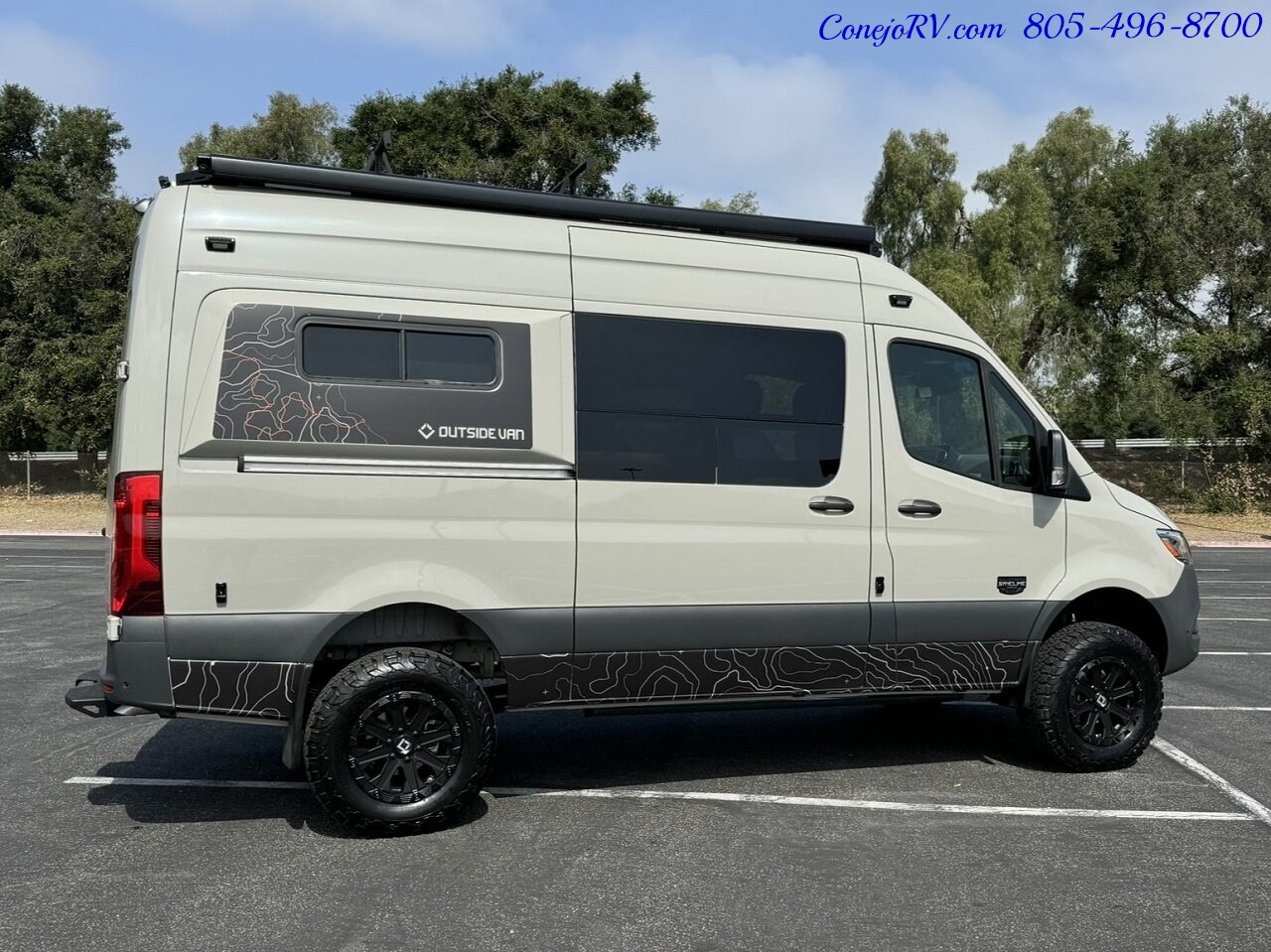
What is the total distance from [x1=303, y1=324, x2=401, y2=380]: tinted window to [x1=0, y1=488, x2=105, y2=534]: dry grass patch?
24.3 metres

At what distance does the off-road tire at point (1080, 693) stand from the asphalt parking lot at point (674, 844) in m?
0.14

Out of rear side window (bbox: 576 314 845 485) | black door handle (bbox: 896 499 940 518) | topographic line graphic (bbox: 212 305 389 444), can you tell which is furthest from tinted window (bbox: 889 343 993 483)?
topographic line graphic (bbox: 212 305 389 444)

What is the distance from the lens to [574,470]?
530cm

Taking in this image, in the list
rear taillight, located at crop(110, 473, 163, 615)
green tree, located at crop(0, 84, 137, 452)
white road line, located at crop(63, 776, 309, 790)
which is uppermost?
green tree, located at crop(0, 84, 137, 452)

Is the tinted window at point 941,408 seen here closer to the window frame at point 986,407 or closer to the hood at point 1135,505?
the window frame at point 986,407

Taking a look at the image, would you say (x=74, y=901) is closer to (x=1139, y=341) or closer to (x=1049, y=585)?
(x=1049, y=585)

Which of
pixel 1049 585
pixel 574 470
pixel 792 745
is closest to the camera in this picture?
pixel 574 470

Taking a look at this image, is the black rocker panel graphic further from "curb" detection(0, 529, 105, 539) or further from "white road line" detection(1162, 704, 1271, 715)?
"curb" detection(0, 529, 105, 539)

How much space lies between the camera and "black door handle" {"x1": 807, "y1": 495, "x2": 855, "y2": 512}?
5668 millimetres

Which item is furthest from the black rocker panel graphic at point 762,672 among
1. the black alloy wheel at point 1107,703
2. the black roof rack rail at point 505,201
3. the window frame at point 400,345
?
the black roof rack rail at point 505,201

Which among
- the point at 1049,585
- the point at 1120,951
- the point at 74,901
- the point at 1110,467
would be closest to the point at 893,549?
the point at 1049,585

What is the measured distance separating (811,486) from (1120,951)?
95.8 inches

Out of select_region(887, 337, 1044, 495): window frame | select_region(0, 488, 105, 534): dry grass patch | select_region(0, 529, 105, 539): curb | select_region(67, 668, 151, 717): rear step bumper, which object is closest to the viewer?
select_region(67, 668, 151, 717): rear step bumper

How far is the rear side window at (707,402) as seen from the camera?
539 cm
